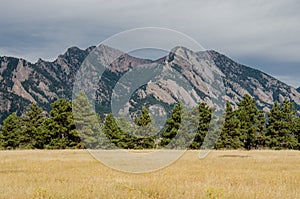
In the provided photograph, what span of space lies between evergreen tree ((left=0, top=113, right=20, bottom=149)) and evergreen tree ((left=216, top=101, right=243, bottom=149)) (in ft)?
105

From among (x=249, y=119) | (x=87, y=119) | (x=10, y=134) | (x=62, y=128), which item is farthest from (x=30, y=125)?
(x=249, y=119)

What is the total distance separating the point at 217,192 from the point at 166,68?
8524 mm

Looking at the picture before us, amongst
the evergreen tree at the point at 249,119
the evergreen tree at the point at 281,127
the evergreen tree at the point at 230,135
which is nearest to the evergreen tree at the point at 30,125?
the evergreen tree at the point at 230,135

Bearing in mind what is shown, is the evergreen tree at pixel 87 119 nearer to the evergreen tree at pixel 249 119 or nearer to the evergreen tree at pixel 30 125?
the evergreen tree at pixel 30 125

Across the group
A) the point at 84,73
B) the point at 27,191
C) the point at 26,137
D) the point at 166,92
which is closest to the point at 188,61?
the point at 166,92

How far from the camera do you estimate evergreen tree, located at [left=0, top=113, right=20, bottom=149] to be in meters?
67.1

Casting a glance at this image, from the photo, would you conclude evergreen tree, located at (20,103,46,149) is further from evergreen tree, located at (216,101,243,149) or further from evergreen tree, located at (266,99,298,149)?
evergreen tree, located at (266,99,298,149)

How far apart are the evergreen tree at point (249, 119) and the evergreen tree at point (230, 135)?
208cm

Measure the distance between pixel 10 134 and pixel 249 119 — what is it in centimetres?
3833

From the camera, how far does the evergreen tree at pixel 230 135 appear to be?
62.8 meters

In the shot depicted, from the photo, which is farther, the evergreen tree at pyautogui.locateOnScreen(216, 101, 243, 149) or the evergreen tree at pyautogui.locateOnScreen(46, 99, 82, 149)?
the evergreen tree at pyautogui.locateOnScreen(216, 101, 243, 149)

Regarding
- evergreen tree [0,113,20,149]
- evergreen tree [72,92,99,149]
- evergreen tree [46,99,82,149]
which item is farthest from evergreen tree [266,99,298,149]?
evergreen tree [0,113,20,149]

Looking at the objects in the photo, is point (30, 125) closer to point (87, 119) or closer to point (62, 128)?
point (62, 128)

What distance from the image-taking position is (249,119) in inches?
2633
